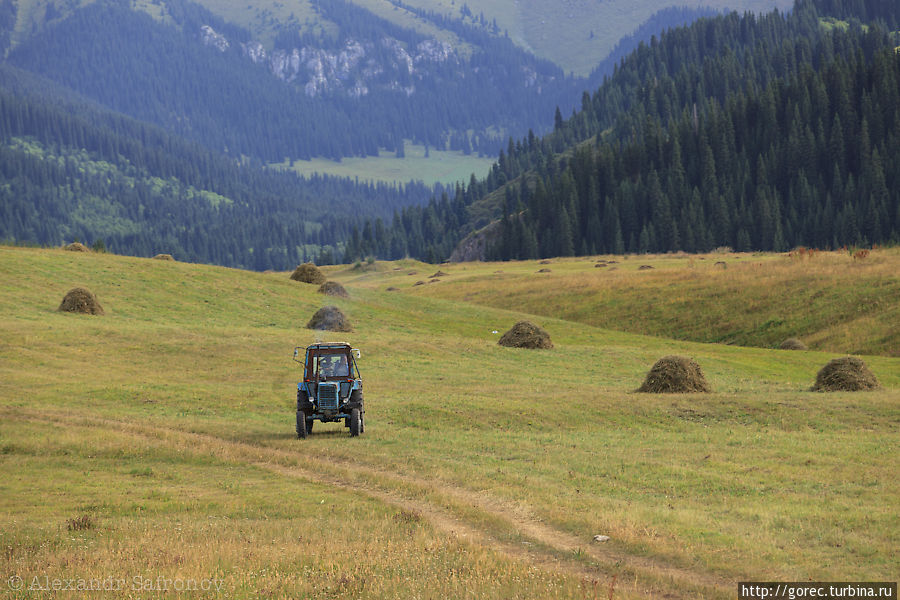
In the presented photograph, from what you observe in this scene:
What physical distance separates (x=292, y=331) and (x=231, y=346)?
361 inches

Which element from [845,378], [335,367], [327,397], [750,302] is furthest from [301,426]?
[750,302]

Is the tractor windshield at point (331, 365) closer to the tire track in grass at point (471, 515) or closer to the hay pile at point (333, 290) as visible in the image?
the tire track in grass at point (471, 515)

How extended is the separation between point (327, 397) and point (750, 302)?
5827 cm

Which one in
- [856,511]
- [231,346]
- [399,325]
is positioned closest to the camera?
[856,511]

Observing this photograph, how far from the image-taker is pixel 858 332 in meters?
66.9

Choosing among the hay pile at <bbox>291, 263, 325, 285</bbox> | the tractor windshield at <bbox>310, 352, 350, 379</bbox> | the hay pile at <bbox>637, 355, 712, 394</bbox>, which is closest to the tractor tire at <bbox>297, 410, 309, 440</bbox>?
the tractor windshield at <bbox>310, 352, 350, 379</bbox>

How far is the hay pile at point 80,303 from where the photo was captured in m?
60.1

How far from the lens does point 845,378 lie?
4241 cm

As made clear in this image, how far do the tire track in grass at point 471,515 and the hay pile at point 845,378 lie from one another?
26822 millimetres

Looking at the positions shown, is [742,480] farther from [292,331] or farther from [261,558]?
[292,331]

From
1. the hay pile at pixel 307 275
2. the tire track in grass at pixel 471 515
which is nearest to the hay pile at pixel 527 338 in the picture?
the tire track in grass at pixel 471 515

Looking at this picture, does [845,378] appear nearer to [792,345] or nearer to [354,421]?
[792,345]

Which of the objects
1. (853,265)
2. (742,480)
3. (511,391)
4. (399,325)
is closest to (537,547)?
(742,480)

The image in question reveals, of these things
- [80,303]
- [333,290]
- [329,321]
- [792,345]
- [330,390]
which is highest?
[333,290]
